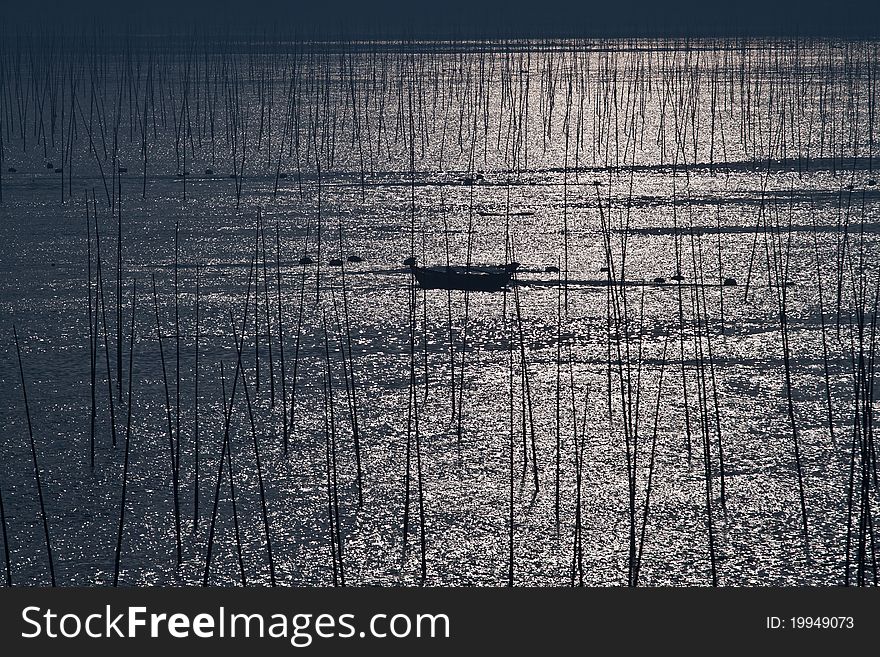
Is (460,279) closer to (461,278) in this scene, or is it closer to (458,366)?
(461,278)

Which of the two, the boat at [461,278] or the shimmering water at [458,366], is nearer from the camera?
the shimmering water at [458,366]

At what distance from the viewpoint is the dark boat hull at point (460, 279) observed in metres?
7.24

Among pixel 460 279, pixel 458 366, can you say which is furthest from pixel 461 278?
pixel 458 366

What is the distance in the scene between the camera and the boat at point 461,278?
725cm

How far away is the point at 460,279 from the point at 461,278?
1 cm

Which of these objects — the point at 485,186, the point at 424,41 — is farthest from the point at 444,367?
the point at 424,41

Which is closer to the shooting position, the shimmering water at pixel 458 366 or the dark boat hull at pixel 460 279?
the shimmering water at pixel 458 366

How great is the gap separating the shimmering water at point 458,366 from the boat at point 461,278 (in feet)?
0.28

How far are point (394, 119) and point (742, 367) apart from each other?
956 cm

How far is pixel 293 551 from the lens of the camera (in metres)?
4.50

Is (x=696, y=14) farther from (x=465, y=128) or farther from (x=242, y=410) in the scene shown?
(x=242, y=410)

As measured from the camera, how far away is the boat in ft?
23.8

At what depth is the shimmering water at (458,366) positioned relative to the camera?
178 inches

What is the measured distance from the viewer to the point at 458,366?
620cm
